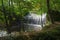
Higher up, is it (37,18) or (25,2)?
(25,2)

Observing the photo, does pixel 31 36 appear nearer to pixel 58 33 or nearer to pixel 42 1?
pixel 58 33

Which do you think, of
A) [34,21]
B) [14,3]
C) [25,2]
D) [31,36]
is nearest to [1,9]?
[14,3]

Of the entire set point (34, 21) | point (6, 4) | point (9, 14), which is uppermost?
point (6, 4)

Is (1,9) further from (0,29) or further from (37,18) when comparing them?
(37,18)

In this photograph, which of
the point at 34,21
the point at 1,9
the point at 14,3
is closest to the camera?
the point at 1,9

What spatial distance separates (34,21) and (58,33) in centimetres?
1689

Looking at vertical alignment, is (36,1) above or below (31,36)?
above

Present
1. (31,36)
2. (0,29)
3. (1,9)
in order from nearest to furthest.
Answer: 1. (31,36)
2. (1,9)
3. (0,29)

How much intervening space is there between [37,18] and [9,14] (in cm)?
1420

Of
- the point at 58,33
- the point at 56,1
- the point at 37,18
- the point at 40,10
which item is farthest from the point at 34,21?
the point at 58,33

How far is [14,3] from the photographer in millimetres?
13945

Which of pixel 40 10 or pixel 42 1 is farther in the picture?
pixel 40 10

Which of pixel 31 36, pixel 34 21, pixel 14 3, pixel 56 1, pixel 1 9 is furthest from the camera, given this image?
pixel 34 21

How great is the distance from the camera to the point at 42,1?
15688 millimetres
